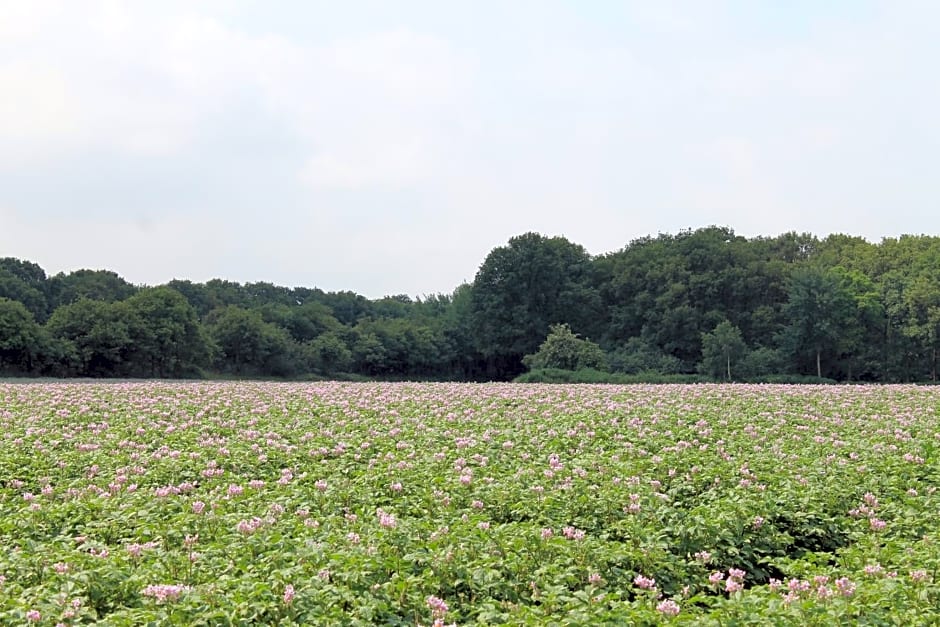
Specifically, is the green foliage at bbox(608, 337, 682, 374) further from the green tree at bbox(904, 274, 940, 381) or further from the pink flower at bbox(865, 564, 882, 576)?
the pink flower at bbox(865, 564, 882, 576)

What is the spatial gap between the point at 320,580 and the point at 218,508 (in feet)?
8.43

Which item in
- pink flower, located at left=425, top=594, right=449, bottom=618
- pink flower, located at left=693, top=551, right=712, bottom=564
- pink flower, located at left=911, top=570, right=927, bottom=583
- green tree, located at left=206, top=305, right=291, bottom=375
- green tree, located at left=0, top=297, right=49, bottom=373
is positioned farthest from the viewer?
green tree, located at left=206, top=305, right=291, bottom=375

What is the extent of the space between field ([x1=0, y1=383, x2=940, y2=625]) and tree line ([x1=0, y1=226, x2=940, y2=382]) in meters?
33.1

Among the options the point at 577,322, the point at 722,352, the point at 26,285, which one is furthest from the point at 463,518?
the point at 26,285

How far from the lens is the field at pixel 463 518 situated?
5.09 metres

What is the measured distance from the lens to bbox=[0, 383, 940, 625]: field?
5094 millimetres

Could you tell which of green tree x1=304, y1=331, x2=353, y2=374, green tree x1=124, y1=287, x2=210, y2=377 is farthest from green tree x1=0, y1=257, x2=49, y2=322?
green tree x1=304, y1=331, x2=353, y2=374

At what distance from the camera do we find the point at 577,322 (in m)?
68.0

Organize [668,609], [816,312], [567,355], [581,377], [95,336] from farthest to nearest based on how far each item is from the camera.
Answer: [816,312] → [95,336] → [567,355] → [581,377] → [668,609]

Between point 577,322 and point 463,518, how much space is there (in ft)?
202

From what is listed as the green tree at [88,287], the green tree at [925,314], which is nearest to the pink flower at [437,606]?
the green tree at [925,314]

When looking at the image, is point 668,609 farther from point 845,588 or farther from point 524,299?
point 524,299

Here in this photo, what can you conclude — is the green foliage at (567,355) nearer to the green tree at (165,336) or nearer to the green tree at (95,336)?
the green tree at (165,336)

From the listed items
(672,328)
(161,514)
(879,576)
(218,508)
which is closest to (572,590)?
(879,576)
